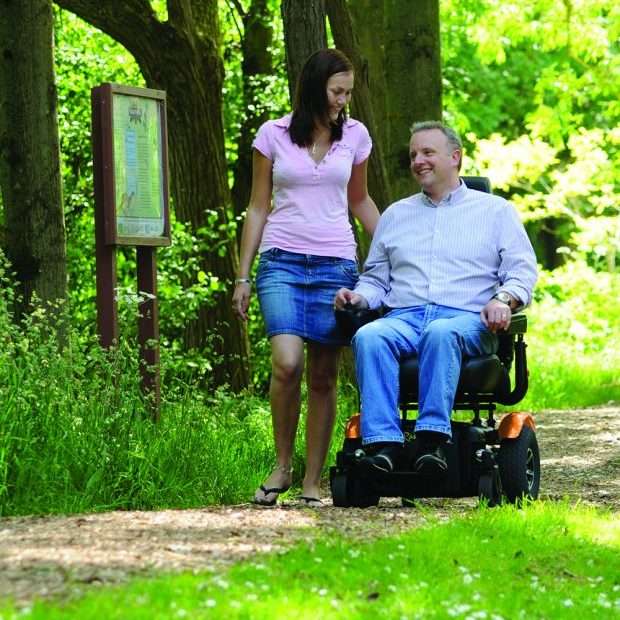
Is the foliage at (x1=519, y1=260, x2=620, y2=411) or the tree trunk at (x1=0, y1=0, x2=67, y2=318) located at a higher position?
the tree trunk at (x1=0, y1=0, x2=67, y2=318)

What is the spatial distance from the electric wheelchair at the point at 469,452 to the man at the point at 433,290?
0.07 meters

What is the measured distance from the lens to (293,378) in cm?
618

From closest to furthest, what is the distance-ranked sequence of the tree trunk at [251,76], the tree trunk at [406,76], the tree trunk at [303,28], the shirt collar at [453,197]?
1. the shirt collar at [453,197]
2. the tree trunk at [303,28]
3. the tree trunk at [406,76]
4. the tree trunk at [251,76]

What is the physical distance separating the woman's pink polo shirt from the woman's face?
0.16 m

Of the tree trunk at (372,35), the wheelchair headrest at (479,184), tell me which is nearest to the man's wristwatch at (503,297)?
the wheelchair headrest at (479,184)

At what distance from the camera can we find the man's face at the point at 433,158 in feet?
20.6

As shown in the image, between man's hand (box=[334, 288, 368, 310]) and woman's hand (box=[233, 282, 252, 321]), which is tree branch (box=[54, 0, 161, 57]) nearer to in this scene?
woman's hand (box=[233, 282, 252, 321])

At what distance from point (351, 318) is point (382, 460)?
0.71 m

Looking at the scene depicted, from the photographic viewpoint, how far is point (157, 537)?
470 centimetres

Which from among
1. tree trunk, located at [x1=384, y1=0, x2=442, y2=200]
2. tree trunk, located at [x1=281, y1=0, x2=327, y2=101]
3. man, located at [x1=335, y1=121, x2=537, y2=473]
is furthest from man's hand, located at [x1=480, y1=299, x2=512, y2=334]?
tree trunk, located at [x1=384, y1=0, x2=442, y2=200]

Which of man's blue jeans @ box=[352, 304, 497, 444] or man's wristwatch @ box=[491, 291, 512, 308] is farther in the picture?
man's wristwatch @ box=[491, 291, 512, 308]

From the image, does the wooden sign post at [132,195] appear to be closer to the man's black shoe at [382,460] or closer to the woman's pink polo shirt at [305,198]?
the woman's pink polo shirt at [305,198]

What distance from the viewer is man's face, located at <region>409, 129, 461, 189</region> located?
627 centimetres

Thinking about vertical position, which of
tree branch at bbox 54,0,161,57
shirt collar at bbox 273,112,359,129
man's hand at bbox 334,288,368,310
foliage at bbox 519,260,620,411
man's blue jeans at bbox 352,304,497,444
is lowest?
foliage at bbox 519,260,620,411
